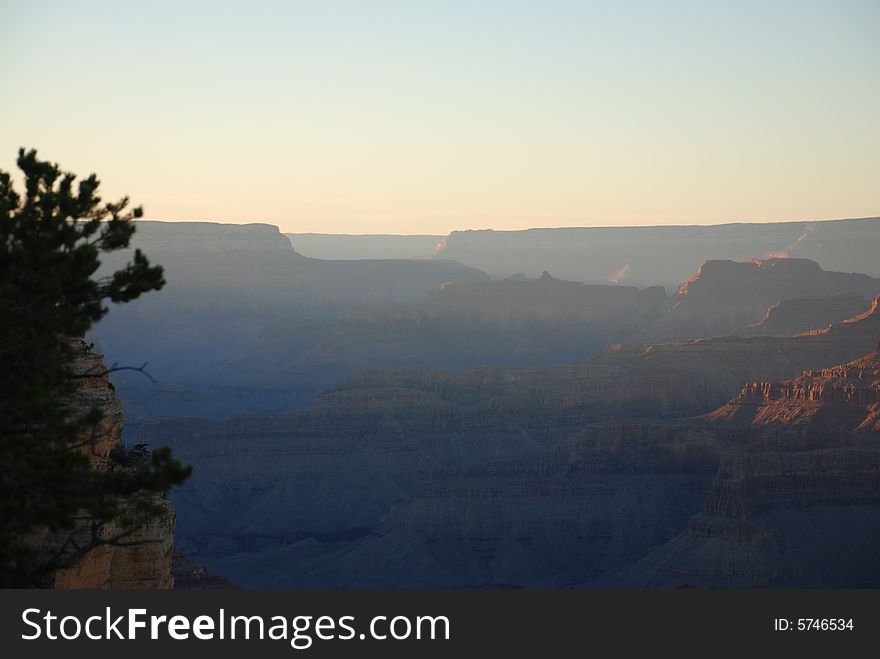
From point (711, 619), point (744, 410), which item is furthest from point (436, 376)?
point (711, 619)

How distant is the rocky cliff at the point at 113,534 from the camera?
3017cm

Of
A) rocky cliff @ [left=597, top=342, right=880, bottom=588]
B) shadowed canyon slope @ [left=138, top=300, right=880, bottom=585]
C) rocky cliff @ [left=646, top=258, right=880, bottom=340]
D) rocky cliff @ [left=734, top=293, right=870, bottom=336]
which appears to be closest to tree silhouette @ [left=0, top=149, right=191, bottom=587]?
rocky cliff @ [left=597, top=342, right=880, bottom=588]

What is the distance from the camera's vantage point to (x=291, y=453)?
128 metres

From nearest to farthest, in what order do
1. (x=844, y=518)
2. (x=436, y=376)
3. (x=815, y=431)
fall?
(x=844, y=518) < (x=815, y=431) < (x=436, y=376)

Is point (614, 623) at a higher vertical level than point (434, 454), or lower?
higher

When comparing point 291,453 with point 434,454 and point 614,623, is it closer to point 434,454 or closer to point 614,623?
point 434,454

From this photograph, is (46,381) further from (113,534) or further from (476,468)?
(476,468)

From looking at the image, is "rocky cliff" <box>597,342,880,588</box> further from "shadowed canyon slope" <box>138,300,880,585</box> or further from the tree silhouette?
the tree silhouette

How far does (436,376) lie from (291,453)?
2395cm

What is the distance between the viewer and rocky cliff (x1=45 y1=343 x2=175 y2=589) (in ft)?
99.0

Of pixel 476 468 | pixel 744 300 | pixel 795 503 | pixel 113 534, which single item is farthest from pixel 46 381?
pixel 744 300

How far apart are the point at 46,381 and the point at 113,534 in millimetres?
7276

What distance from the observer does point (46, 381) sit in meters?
25.9

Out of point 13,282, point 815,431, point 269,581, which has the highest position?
point 13,282
